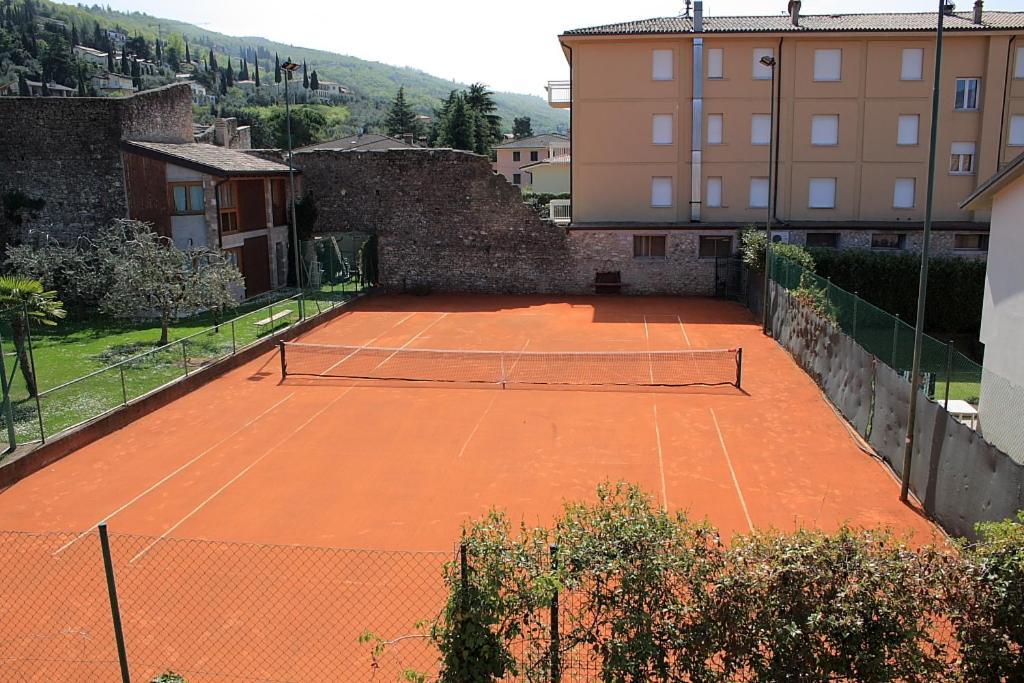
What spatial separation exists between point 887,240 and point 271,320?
980 inches

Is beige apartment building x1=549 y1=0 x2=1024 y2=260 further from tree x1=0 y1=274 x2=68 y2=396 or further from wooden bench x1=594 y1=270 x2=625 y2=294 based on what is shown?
tree x1=0 y1=274 x2=68 y2=396

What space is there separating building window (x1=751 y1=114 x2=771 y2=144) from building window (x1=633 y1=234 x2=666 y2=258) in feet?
18.7

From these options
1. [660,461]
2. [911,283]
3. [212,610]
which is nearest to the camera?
[212,610]

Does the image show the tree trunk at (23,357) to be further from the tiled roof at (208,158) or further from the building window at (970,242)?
the building window at (970,242)

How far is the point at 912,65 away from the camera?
3497 cm

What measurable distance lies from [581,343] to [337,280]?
679 inches

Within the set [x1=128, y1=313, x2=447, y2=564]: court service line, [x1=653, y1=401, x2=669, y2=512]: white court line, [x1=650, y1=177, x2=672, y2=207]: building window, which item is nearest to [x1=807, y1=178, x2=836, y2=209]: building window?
[x1=650, y1=177, x2=672, y2=207]: building window

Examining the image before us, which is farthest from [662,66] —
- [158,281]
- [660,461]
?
[660,461]

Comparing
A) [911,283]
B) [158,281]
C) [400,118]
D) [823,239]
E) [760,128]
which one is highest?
[400,118]

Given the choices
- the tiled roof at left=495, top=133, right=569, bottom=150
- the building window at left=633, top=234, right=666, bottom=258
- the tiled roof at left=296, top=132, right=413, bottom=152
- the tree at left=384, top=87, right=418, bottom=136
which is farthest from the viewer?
the tree at left=384, top=87, right=418, bottom=136

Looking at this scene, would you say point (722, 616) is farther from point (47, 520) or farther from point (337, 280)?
point (337, 280)

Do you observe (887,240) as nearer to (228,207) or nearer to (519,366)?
(519,366)

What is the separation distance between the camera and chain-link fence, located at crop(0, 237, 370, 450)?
17344 mm

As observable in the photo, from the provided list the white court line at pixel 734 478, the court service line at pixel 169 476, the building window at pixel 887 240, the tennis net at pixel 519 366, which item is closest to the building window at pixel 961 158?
the building window at pixel 887 240
